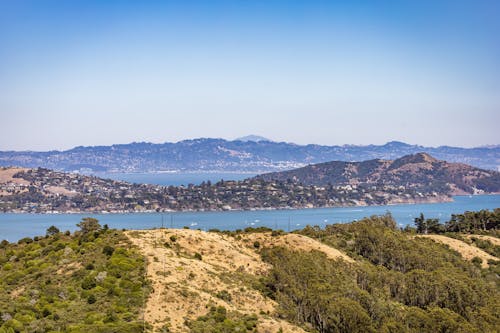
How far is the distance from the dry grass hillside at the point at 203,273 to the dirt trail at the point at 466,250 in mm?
21648

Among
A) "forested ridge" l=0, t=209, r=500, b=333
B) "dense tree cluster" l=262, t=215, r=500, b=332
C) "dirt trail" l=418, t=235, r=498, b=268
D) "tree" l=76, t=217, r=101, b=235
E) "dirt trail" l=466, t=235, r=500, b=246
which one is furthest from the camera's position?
"dirt trail" l=466, t=235, r=500, b=246

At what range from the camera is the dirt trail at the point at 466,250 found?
84.6 metres

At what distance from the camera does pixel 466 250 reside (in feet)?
285

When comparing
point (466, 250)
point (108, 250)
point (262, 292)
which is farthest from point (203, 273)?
point (466, 250)

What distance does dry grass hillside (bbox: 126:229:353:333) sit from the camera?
144 feet

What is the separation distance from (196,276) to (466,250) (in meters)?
51.0

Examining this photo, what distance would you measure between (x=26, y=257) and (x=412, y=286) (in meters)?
39.7

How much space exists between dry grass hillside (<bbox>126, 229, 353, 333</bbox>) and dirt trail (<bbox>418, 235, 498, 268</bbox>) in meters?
21.6

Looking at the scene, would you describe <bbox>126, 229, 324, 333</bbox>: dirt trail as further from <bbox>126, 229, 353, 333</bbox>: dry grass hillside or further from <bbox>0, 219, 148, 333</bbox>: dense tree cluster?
<bbox>0, 219, 148, 333</bbox>: dense tree cluster

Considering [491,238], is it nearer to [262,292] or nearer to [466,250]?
[466,250]

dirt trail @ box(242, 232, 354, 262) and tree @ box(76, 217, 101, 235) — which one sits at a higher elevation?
tree @ box(76, 217, 101, 235)

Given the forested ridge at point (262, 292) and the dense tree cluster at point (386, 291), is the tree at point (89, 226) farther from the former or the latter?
the dense tree cluster at point (386, 291)

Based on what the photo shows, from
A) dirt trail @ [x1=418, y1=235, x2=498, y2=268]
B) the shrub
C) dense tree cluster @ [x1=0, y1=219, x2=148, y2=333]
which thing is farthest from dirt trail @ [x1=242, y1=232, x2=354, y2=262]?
the shrub

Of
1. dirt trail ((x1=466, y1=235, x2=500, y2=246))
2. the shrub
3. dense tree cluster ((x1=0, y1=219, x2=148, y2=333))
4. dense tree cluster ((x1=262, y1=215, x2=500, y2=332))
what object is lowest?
dirt trail ((x1=466, y1=235, x2=500, y2=246))
